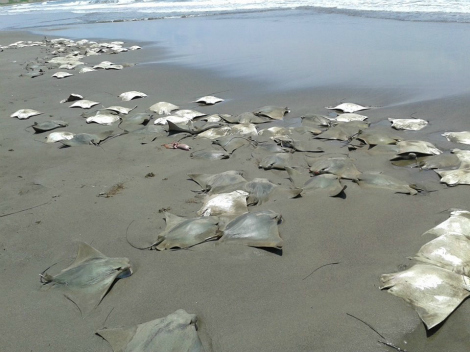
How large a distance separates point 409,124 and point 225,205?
3599mm

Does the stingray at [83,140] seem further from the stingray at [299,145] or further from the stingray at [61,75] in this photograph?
the stingray at [61,75]

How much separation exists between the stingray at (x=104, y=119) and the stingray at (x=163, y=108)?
0.76 meters

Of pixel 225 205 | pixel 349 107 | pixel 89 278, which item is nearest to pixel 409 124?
pixel 349 107

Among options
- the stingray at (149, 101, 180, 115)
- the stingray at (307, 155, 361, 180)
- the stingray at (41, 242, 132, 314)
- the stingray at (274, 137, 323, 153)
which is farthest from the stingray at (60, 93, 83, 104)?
the stingray at (41, 242, 132, 314)

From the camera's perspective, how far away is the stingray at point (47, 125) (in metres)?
6.86

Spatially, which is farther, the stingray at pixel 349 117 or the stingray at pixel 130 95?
the stingray at pixel 130 95

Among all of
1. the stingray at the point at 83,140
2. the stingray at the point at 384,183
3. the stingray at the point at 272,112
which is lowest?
the stingray at the point at 83,140

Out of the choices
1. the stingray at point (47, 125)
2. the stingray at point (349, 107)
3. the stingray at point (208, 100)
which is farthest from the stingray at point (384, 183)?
the stingray at point (47, 125)

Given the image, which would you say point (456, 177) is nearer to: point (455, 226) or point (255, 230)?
point (455, 226)

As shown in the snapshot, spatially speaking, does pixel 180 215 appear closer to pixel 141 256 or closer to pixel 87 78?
pixel 141 256

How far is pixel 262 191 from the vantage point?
15.1 feet

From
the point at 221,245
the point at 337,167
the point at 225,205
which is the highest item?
the point at 337,167

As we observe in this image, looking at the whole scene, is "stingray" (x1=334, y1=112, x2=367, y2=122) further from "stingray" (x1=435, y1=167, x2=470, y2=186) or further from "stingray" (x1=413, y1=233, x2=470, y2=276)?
"stingray" (x1=413, y1=233, x2=470, y2=276)

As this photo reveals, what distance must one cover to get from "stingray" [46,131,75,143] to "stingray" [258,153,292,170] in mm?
3139
